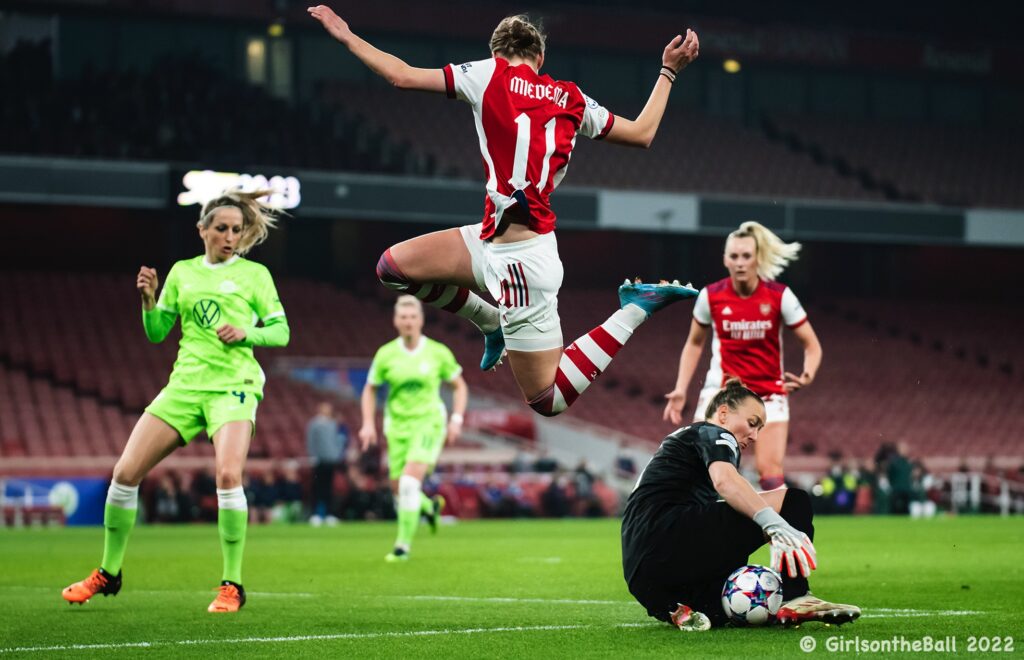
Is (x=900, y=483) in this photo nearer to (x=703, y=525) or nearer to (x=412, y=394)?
(x=412, y=394)

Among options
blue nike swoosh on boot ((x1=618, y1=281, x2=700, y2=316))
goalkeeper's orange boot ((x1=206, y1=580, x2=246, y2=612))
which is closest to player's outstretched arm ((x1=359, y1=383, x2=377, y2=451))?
goalkeeper's orange boot ((x1=206, y1=580, x2=246, y2=612))

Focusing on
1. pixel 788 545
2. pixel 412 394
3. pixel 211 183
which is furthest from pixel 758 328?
pixel 211 183

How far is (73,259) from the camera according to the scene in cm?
3438

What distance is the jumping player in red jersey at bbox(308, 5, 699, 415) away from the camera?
7133 mm

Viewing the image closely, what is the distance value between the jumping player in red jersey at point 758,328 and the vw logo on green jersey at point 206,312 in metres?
3.48

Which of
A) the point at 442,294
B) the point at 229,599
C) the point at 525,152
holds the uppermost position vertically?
the point at 525,152

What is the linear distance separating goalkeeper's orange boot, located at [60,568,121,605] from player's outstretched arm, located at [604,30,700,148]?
3.77 m

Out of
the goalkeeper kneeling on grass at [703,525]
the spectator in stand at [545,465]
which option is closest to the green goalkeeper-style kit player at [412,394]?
the goalkeeper kneeling on grass at [703,525]

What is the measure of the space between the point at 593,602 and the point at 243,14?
1090 inches

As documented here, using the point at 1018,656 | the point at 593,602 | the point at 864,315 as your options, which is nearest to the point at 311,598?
the point at 593,602

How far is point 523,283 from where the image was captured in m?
7.38

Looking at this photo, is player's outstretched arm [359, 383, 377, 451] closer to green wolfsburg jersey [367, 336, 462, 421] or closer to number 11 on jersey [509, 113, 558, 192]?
A: green wolfsburg jersey [367, 336, 462, 421]

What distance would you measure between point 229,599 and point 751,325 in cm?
429

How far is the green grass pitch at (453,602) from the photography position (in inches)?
250
